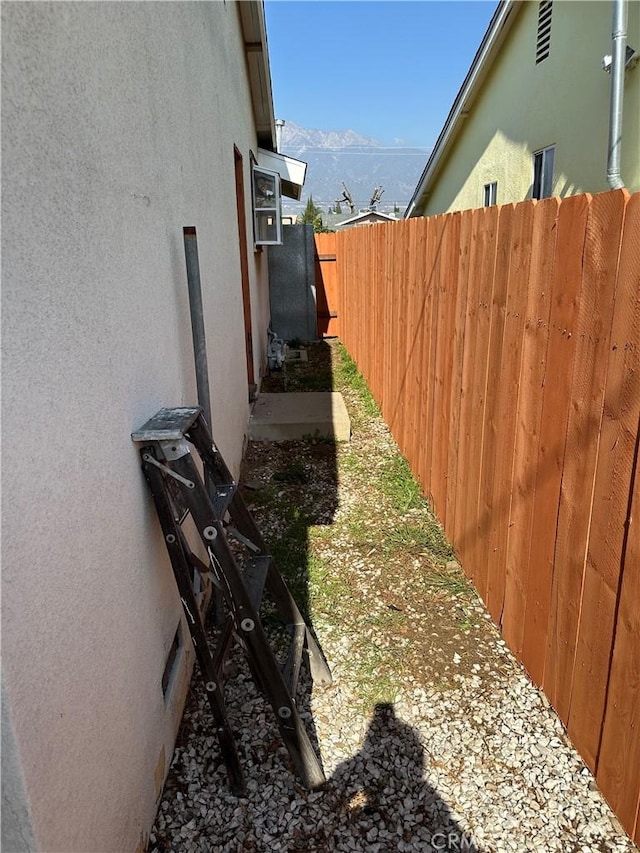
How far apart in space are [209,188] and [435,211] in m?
13.5

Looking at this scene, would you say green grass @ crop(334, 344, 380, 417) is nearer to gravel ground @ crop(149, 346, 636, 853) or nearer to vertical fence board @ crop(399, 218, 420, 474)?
vertical fence board @ crop(399, 218, 420, 474)

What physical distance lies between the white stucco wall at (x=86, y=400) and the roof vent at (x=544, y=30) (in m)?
7.98

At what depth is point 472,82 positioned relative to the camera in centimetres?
1123

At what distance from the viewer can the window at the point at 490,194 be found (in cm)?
1105

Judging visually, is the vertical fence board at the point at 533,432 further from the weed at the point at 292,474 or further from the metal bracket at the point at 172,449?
the weed at the point at 292,474

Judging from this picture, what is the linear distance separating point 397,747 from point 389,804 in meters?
0.25

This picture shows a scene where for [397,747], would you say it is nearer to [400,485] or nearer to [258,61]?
[400,485]

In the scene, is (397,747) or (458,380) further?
(458,380)

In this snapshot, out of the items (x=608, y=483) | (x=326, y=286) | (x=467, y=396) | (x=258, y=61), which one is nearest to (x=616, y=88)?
(x=258, y=61)

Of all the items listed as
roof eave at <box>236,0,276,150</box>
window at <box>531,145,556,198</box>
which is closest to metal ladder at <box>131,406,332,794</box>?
roof eave at <box>236,0,276,150</box>

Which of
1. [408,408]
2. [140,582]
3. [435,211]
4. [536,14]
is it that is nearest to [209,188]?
[408,408]

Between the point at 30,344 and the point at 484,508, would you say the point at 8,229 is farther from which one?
the point at 484,508

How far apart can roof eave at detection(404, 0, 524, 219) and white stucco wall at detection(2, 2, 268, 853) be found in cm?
907

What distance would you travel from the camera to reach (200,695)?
2721 mm
